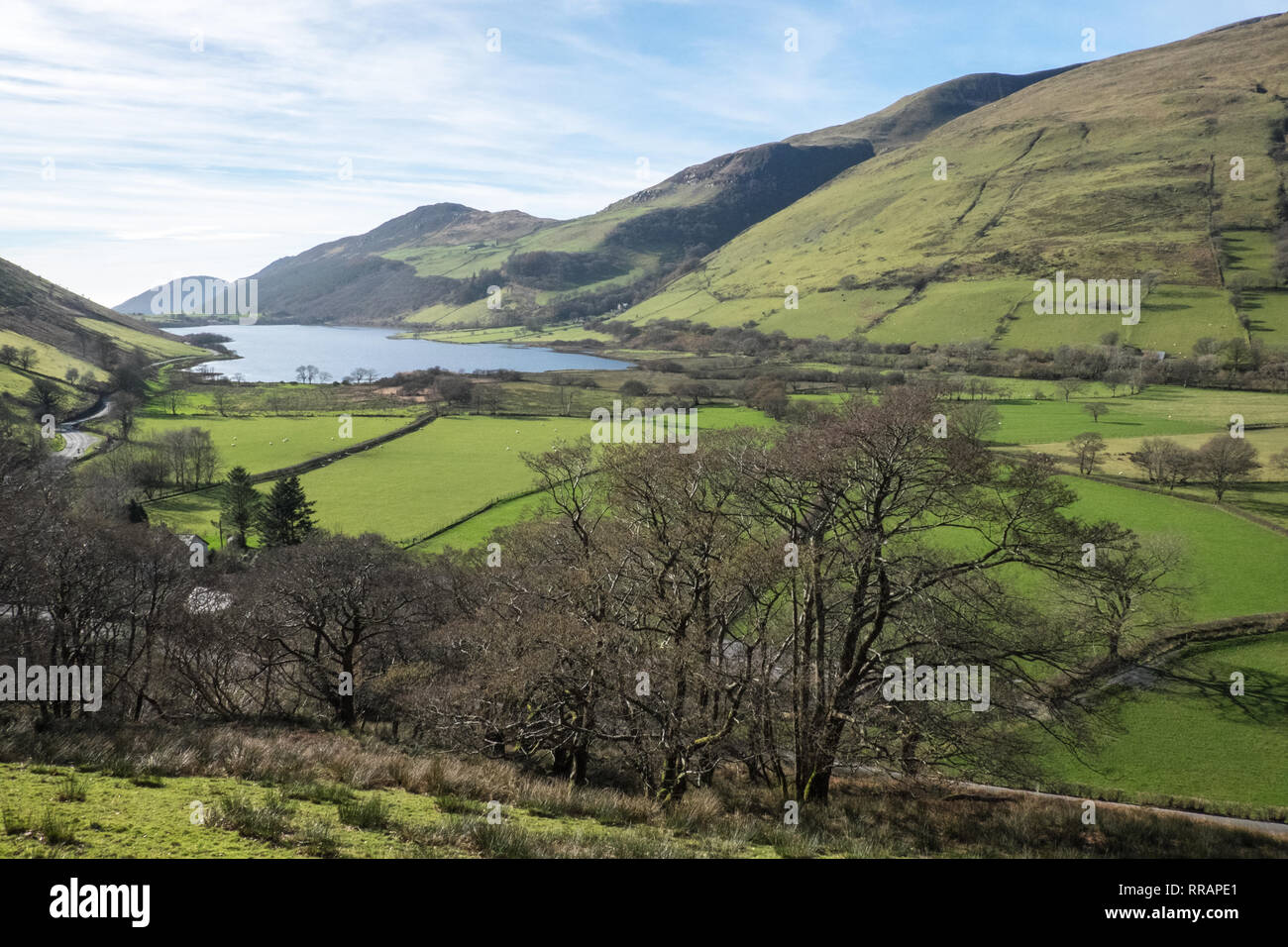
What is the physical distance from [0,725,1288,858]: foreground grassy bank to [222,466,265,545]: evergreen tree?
37.8 meters

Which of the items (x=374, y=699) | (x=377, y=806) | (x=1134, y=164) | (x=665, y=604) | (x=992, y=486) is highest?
(x=1134, y=164)

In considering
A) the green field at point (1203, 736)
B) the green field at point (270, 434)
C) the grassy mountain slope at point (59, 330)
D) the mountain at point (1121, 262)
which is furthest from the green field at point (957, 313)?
the grassy mountain slope at point (59, 330)

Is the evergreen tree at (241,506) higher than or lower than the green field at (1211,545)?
higher

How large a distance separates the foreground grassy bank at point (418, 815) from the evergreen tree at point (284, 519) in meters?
32.9

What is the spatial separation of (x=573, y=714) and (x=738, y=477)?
7425 millimetres

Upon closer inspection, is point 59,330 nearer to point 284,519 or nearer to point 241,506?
point 241,506

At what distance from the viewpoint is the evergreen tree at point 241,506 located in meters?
49.7

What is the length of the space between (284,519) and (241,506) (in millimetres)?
5557

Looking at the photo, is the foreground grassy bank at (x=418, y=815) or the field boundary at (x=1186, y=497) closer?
the foreground grassy bank at (x=418, y=815)

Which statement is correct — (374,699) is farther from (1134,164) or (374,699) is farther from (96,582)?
(1134,164)

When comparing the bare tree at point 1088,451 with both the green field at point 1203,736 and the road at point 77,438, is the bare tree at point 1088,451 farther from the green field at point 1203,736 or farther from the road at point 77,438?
the road at point 77,438

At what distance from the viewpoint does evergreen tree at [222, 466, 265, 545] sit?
49.7 metres
